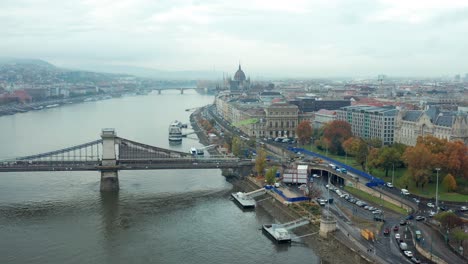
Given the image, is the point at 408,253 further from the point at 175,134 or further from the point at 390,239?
the point at 175,134

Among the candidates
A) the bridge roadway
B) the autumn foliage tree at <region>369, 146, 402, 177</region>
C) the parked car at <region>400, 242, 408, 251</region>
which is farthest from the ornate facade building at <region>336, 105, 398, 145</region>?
the parked car at <region>400, 242, 408, 251</region>

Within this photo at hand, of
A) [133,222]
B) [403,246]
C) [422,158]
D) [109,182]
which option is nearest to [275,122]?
[109,182]

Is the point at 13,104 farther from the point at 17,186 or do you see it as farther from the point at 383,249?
the point at 383,249

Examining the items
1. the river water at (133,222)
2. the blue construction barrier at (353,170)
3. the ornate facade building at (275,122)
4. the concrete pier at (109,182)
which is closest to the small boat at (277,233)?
the river water at (133,222)

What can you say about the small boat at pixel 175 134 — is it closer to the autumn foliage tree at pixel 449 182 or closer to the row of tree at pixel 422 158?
the row of tree at pixel 422 158

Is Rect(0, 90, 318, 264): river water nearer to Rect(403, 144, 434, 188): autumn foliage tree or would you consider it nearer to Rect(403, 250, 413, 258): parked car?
Rect(403, 250, 413, 258): parked car

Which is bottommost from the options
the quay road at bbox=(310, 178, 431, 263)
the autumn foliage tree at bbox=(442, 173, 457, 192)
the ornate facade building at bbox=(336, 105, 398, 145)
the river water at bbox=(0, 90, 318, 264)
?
the river water at bbox=(0, 90, 318, 264)
